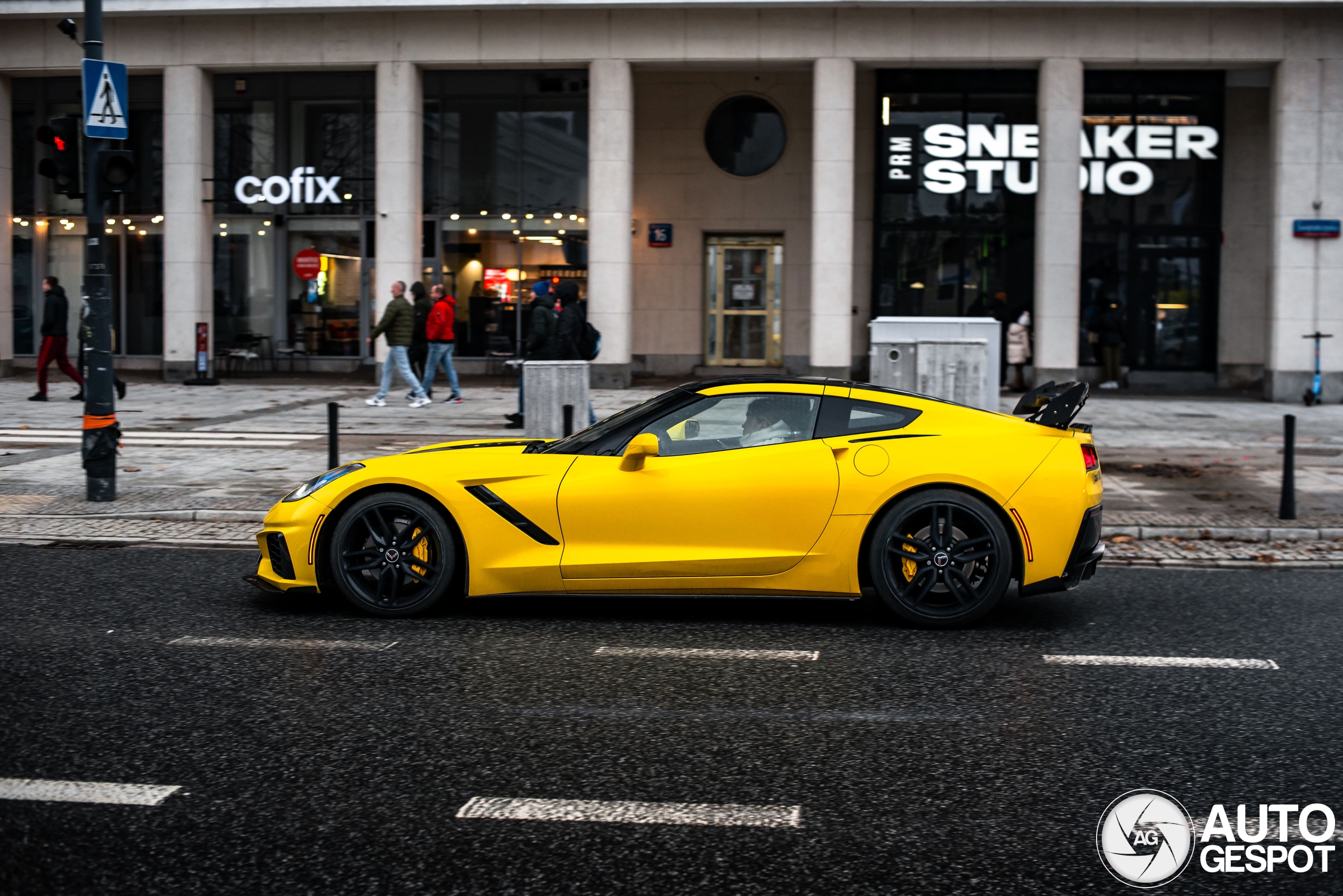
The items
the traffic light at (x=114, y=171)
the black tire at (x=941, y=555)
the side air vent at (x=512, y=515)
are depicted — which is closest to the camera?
the black tire at (x=941, y=555)

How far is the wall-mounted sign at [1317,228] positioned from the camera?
23.2 metres

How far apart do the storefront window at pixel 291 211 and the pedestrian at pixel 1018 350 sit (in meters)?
12.7

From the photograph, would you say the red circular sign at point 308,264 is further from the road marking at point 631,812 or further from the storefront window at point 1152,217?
the road marking at point 631,812

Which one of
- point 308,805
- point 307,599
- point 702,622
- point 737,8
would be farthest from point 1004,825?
point 737,8

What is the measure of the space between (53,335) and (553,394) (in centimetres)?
976

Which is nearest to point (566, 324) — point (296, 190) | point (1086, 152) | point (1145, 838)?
point (296, 190)

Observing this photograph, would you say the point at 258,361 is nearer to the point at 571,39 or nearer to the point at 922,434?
the point at 571,39

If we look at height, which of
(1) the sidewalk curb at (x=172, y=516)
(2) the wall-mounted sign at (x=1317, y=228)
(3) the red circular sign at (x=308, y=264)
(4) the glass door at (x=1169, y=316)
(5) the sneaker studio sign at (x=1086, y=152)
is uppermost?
(5) the sneaker studio sign at (x=1086, y=152)

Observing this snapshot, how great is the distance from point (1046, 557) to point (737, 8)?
62.7 ft

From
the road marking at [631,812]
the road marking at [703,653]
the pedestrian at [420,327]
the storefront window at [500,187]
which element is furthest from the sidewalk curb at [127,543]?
the storefront window at [500,187]

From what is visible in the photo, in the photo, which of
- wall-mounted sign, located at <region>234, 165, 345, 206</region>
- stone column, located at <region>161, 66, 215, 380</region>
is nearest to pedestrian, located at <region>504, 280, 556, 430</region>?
stone column, located at <region>161, 66, 215, 380</region>

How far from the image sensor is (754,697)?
5.53 meters

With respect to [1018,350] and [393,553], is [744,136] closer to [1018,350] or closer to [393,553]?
[1018,350]

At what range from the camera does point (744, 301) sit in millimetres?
27750
